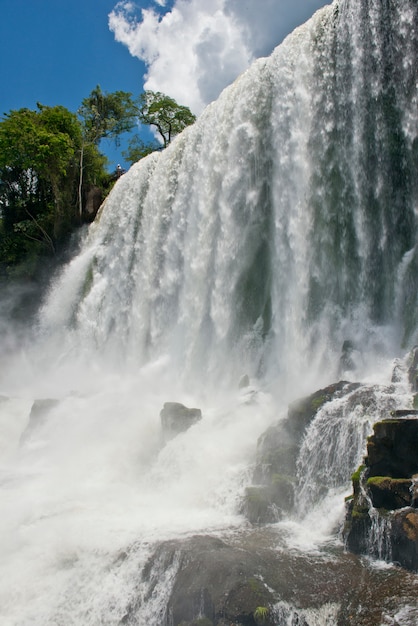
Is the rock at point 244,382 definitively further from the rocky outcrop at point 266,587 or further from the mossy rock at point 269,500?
the rocky outcrop at point 266,587

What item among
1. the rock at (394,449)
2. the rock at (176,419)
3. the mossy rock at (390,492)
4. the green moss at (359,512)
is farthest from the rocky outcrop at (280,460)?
the rock at (176,419)

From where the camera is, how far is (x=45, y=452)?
617 inches

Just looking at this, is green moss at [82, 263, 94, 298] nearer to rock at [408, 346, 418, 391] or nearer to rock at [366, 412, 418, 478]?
rock at [408, 346, 418, 391]

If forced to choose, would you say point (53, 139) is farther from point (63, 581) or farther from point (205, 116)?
point (63, 581)

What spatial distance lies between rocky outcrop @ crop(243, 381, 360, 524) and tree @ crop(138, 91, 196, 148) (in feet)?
95.1

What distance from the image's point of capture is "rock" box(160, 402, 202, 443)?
46.2 feet

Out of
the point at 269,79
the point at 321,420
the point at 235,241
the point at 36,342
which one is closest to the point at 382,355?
the point at 321,420

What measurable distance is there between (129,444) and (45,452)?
10.0 feet

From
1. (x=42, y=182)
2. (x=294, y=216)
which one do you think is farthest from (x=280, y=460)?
(x=42, y=182)

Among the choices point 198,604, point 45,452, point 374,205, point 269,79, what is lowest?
point 198,604

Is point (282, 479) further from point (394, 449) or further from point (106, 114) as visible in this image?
point (106, 114)

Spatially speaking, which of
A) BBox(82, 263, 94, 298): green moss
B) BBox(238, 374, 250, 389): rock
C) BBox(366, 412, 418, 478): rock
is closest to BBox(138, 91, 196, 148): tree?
BBox(82, 263, 94, 298): green moss

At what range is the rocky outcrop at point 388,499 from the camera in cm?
753

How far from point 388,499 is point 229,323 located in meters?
11.8
